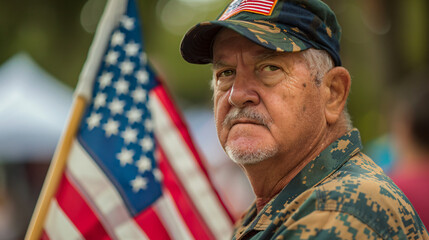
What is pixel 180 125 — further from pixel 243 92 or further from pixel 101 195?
pixel 243 92

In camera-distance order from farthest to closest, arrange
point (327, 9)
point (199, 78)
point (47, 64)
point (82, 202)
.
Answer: point (199, 78)
point (47, 64)
point (82, 202)
point (327, 9)

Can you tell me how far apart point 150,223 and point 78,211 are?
42 centimetres

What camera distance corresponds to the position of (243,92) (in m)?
2.39

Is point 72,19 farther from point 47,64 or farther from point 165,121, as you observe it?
point 165,121

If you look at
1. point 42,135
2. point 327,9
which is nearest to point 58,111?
point 42,135

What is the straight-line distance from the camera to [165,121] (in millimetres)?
3650

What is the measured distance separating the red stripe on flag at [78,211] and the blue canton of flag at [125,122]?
0.21 metres

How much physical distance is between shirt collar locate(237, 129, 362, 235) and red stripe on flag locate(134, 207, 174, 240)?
113 centimetres

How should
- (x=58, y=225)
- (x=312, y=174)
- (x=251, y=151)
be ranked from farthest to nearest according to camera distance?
(x=58, y=225) < (x=251, y=151) < (x=312, y=174)

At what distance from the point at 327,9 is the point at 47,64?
13606 mm

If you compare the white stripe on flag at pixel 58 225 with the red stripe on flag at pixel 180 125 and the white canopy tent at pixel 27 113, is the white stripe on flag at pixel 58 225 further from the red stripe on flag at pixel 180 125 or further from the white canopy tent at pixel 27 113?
the white canopy tent at pixel 27 113

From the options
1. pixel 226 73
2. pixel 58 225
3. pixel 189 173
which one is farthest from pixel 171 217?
pixel 226 73

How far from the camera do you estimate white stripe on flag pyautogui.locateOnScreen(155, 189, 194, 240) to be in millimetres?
3293

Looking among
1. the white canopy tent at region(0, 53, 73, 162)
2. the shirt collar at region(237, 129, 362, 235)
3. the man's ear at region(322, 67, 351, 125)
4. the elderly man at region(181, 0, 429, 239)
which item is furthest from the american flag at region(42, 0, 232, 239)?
the white canopy tent at region(0, 53, 73, 162)
